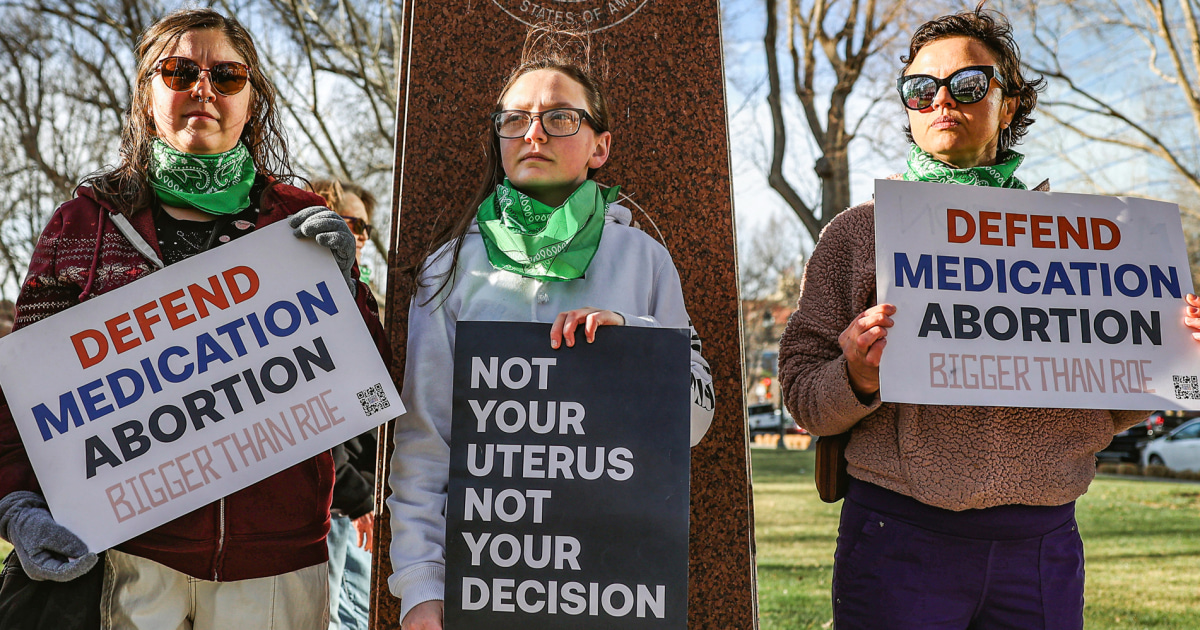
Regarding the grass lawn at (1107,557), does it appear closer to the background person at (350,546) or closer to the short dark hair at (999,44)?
the background person at (350,546)

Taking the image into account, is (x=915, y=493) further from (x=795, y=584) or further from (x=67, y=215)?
(x=795, y=584)

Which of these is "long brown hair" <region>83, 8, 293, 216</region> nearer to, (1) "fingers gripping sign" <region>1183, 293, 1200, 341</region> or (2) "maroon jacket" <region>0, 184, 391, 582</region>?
(2) "maroon jacket" <region>0, 184, 391, 582</region>

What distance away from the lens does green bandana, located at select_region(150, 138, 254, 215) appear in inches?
92.8

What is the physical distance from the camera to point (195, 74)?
7.87ft

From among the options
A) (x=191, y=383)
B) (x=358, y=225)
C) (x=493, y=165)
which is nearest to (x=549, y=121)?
(x=493, y=165)

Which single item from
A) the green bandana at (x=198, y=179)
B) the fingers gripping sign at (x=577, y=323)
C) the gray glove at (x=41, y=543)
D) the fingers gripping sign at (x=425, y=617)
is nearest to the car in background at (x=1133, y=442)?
the fingers gripping sign at (x=577, y=323)

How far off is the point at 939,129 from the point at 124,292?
2.16m

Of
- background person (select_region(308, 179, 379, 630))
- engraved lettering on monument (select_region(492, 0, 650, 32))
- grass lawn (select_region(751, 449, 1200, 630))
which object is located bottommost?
grass lawn (select_region(751, 449, 1200, 630))

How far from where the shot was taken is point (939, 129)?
2658mm

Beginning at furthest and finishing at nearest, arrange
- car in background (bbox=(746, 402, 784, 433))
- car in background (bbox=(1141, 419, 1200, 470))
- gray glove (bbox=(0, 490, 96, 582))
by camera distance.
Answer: car in background (bbox=(746, 402, 784, 433))
car in background (bbox=(1141, 419, 1200, 470))
gray glove (bbox=(0, 490, 96, 582))

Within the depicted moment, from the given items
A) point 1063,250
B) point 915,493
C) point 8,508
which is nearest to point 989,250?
point 1063,250

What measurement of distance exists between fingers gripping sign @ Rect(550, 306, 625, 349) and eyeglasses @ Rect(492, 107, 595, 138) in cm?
53

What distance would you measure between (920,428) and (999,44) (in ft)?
3.73

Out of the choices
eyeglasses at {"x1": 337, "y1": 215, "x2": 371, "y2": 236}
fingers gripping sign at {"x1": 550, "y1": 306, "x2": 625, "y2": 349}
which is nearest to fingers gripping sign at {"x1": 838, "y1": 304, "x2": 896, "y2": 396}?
fingers gripping sign at {"x1": 550, "y1": 306, "x2": 625, "y2": 349}
